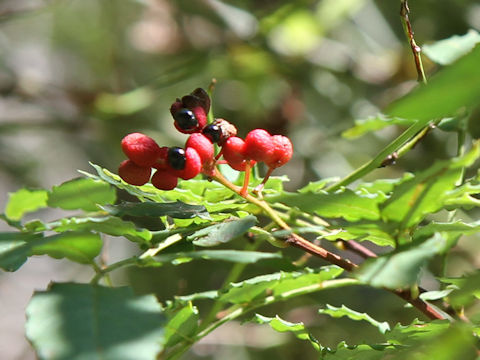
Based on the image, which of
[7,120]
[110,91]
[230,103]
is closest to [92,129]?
[110,91]

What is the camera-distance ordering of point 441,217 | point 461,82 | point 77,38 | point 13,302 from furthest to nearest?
point 77,38
point 13,302
point 441,217
point 461,82

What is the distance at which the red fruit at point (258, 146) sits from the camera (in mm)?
680

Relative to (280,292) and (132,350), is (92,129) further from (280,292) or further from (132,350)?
(132,350)

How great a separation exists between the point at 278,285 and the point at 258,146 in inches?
5.6

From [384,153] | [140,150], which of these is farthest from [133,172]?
[384,153]

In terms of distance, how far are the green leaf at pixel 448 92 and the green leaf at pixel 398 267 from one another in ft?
0.38

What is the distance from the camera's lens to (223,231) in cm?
57

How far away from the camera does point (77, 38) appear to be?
277 cm

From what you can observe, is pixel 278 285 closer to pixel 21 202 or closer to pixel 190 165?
pixel 190 165

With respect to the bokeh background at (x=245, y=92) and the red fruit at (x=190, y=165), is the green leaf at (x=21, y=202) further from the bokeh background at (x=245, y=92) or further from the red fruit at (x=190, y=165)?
the bokeh background at (x=245, y=92)

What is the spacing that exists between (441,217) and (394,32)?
794mm

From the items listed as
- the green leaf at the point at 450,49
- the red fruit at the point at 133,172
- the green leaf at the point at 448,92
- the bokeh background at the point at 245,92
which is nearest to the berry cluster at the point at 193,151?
the red fruit at the point at 133,172

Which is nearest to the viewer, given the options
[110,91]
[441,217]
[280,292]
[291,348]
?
[280,292]

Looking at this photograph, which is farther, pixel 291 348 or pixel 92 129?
pixel 92 129
